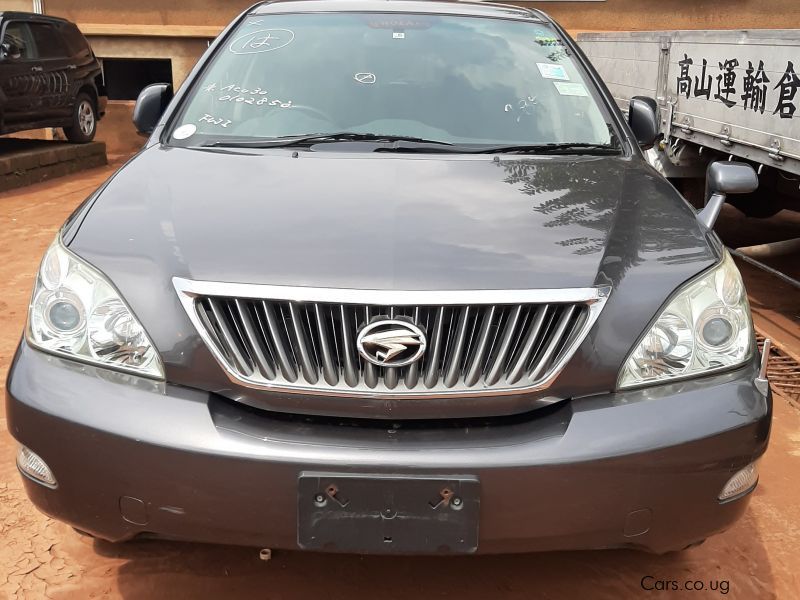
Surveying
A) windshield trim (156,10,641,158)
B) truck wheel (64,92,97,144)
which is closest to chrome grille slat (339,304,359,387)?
windshield trim (156,10,641,158)

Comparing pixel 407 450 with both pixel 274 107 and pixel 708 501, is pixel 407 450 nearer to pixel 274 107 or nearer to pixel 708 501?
pixel 708 501

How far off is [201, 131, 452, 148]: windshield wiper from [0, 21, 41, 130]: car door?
802 cm

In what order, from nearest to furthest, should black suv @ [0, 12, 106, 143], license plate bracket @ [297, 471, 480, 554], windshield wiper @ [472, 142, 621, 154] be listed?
license plate bracket @ [297, 471, 480, 554] < windshield wiper @ [472, 142, 621, 154] < black suv @ [0, 12, 106, 143]

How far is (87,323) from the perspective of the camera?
76.9 inches

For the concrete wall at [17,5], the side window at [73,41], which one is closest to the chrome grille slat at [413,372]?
the side window at [73,41]

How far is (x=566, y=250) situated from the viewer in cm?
203

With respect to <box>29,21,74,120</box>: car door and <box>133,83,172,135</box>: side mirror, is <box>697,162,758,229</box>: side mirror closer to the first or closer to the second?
<box>133,83,172,135</box>: side mirror

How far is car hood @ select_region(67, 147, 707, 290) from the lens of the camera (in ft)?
6.28

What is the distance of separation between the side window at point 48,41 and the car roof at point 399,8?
8022 millimetres

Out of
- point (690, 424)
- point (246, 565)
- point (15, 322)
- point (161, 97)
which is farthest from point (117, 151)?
point (690, 424)

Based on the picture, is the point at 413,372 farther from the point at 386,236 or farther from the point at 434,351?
A: the point at 386,236

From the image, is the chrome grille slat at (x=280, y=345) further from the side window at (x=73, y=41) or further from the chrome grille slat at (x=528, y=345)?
the side window at (x=73, y=41)

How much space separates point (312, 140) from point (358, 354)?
1154 millimetres

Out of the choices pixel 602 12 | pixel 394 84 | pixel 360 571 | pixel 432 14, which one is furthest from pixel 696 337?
pixel 602 12
